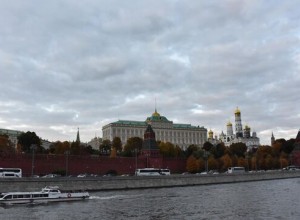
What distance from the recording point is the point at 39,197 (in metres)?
40.5

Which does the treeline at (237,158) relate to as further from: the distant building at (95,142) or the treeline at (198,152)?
the distant building at (95,142)

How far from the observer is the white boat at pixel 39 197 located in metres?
39.0

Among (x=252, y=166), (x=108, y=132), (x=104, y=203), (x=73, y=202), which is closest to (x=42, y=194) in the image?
(x=73, y=202)

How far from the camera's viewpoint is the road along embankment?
47.8m

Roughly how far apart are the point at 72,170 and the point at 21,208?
35608 millimetres

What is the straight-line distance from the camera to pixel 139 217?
29797 millimetres

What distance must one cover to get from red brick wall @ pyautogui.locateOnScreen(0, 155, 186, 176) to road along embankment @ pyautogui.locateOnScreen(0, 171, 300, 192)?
14.0 meters

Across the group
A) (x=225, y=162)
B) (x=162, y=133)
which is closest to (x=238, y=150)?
(x=225, y=162)

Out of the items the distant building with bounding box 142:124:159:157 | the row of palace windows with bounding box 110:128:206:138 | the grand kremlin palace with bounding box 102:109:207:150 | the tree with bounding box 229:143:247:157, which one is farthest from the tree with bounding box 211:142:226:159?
the row of palace windows with bounding box 110:128:206:138

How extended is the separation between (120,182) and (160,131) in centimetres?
10350

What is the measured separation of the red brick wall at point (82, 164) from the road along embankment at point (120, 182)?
45.8 feet

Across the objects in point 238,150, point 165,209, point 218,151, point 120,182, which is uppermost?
point 238,150

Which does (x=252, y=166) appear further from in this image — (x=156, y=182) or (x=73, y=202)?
(x=73, y=202)

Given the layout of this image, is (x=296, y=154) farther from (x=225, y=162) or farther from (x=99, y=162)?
(x=99, y=162)
